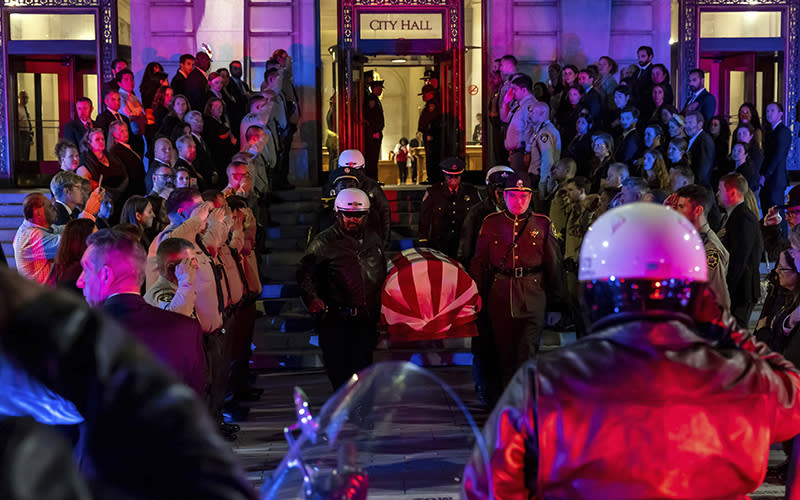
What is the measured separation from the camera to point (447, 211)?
33.7ft

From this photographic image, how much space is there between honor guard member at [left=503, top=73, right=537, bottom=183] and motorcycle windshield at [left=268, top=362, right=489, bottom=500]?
33.8 feet

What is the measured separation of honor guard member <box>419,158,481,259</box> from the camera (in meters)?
10.3

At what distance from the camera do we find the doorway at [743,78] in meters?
18.9

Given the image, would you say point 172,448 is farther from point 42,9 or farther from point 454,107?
point 42,9

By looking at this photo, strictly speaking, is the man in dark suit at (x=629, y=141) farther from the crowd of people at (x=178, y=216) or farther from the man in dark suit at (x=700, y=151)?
the crowd of people at (x=178, y=216)

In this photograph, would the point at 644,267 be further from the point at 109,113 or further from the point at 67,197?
the point at 109,113

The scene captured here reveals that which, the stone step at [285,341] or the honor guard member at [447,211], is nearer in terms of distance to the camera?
the honor guard member at [447,211]

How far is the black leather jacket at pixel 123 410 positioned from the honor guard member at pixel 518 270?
277 inches

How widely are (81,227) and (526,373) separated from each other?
4.79m

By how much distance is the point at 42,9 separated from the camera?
17953 mm

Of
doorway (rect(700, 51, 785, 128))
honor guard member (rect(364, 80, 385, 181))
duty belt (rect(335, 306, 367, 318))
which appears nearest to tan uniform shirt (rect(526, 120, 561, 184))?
duty belt (rect(335, 306, 367, 318))

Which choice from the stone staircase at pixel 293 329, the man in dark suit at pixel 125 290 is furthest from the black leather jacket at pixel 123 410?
the stone staircase at pixel 293 329

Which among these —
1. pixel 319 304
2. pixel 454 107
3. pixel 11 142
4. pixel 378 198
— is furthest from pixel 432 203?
pixel 11 142

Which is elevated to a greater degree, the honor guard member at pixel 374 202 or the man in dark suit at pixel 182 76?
the man in dark suit at pixel 182 76
